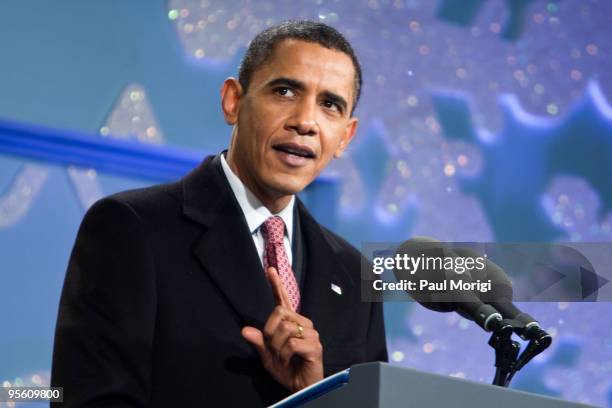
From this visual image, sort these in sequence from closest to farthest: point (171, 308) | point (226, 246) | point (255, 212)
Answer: point (171, 308) < point (226, 246) < point (255, 212)

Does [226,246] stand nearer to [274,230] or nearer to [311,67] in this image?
[274,230]

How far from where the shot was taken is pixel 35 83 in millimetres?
2691

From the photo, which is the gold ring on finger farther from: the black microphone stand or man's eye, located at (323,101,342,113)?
man's eye, located at (323,101,342,113)

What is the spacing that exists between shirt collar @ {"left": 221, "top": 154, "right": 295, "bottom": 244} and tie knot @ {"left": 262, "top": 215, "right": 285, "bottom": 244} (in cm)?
1

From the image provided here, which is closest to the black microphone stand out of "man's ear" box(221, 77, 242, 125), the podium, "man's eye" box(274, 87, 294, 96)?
the podium

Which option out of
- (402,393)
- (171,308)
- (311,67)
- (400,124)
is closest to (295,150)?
(311,67)

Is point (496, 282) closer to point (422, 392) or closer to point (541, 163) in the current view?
point (422, 392)

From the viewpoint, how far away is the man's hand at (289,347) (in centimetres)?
148

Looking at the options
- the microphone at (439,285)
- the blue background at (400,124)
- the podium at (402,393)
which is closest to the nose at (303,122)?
the microphone at (439,285)

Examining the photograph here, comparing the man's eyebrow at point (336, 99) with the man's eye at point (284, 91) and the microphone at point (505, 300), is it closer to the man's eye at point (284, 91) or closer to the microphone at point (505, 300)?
the man's eye at point (284, 91)

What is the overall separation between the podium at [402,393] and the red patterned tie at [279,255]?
2.32ft

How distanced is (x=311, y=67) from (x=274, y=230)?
299mm

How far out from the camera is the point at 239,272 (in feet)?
5.75

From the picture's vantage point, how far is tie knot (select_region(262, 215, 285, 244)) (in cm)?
186
